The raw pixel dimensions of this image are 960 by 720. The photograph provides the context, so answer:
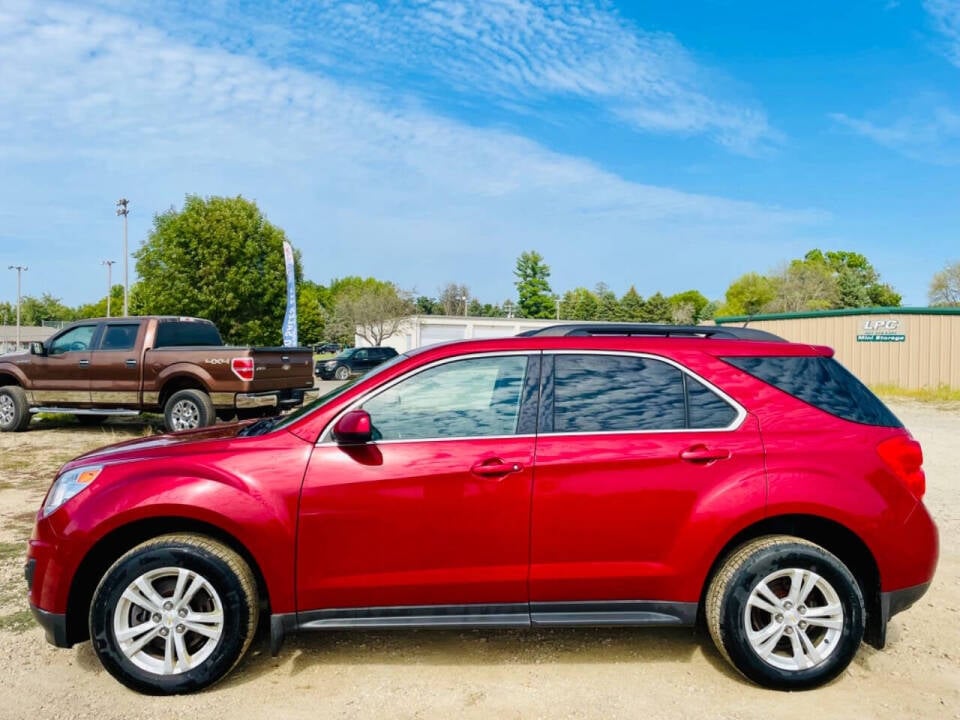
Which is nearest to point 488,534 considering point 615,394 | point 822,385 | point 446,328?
point 615,394

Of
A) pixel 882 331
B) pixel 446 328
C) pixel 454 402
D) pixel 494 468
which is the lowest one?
pixel 494 468

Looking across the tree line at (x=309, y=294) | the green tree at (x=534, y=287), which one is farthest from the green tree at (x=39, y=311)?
the green tree at (x=534, y=287)

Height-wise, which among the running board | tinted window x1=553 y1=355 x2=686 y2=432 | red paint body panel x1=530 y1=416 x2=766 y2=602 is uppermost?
tinted window x1=553 y1=355 x2=686 y2=432

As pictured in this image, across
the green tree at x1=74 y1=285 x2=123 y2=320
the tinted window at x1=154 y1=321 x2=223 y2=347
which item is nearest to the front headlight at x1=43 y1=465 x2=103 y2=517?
the tinted window at x1=154 y1=321 x2=223 y2=347

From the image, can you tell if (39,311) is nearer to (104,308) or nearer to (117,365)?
(104,308)

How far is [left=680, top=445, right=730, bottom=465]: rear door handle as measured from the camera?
337 cm

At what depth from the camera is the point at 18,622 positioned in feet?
13.6

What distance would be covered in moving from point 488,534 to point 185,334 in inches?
384

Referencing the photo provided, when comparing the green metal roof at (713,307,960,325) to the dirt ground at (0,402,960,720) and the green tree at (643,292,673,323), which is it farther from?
the green tree at (643,292,673,323)

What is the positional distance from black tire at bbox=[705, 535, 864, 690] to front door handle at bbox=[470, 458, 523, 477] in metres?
1.13

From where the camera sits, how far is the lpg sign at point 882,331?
24.1 m

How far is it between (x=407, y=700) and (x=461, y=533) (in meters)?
0.80

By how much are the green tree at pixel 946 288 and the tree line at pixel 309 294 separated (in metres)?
0.07

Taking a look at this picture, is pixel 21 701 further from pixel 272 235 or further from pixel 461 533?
pixel 272 235
